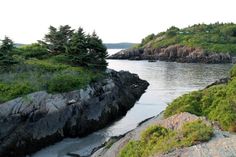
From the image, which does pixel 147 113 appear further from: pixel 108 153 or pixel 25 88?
pixel 108 153

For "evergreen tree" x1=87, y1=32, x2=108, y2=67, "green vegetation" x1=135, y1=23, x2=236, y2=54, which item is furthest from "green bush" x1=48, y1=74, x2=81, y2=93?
"green vegetation" x1=135, y1=23, x2=236, y2=54

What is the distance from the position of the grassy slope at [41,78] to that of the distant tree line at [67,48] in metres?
1.45

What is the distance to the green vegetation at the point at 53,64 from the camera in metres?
31.5

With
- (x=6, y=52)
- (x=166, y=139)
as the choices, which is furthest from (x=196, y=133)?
(x=6, y=52)

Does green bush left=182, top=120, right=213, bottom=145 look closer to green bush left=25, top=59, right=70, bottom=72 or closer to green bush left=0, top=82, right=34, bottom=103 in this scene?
green bush left=0, top=82, right=34, bottom=103

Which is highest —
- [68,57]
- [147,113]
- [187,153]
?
[68,57]

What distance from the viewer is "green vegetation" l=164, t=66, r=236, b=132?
1889cm

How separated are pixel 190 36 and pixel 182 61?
Answer: 35983 millimetres

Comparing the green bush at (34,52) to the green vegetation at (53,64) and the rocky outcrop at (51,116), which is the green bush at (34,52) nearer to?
the green vegetation at (53,64)

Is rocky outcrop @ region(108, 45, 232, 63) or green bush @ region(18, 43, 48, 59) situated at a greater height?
green bush @ region(18, 43, 48, 59)

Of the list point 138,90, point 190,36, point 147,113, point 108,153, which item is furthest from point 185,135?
point 190,36

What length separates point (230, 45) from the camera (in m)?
133

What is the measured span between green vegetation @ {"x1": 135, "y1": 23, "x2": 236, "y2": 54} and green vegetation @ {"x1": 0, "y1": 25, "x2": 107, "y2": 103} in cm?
8959

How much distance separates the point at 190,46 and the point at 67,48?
9751 cm
